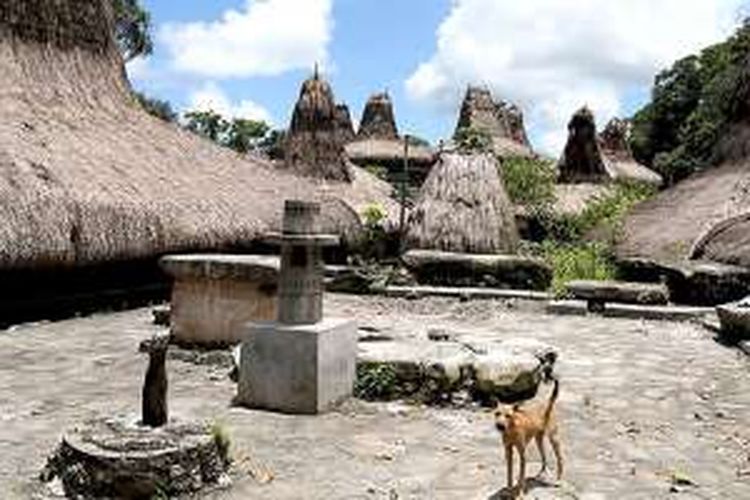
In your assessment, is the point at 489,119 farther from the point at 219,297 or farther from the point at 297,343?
the point at 297,343

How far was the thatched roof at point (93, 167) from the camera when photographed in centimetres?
1205

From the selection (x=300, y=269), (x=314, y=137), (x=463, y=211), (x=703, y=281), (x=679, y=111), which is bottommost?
(x=703, y=281)

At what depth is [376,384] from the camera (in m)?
8.45

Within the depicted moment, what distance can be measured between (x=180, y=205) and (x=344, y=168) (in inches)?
451

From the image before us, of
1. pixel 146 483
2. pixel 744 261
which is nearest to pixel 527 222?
pixel 744 261

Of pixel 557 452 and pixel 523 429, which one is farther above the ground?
pixel 523 429

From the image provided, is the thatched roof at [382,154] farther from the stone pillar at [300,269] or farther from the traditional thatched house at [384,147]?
the stone pillar at [300,269]

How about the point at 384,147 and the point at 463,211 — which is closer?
the point at 463,211

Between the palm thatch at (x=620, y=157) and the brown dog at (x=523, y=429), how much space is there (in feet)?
101

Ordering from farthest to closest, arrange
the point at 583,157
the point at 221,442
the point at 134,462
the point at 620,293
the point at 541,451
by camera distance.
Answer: the point at 583,157 → the point at 620,293 → the point at 541,451 → the point at 221,442 → the point at 134,462

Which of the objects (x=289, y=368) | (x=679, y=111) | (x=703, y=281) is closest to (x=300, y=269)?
(x=289, y=368)

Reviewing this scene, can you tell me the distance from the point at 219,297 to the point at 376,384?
2488 millimetres

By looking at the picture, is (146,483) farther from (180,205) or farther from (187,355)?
(180,205)

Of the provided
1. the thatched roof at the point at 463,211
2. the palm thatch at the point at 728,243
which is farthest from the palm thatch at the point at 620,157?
the palm thatch at the point at 728,243
